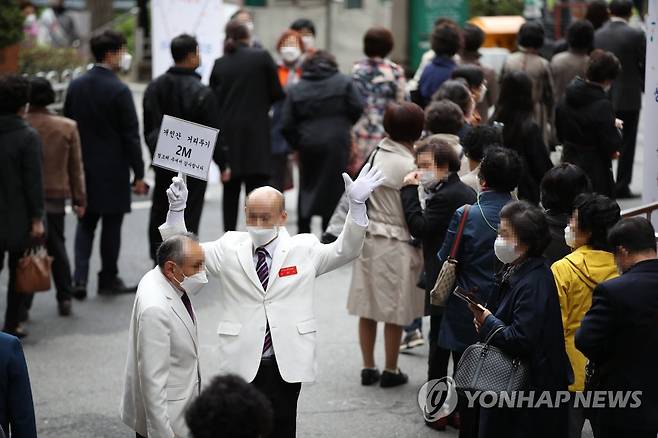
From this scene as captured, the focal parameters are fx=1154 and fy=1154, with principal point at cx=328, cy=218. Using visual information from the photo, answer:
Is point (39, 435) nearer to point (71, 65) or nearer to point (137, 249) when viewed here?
point (137, 249)

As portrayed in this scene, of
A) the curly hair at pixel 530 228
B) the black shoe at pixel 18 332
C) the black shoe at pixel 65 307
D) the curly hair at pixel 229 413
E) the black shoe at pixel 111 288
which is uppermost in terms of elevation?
the curly hair at pixel 229 413

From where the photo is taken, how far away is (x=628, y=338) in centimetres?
471

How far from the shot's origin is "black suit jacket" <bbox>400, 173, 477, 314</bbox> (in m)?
6.57

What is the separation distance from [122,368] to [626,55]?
6.39 metres

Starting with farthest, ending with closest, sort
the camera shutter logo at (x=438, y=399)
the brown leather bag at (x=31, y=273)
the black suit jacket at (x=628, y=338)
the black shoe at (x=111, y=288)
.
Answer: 1. the black shoe at (x=111, y=288)
2. the brown leather bag at (x=31, y=273)
3. the camera shutter logo at (x=438, y=399)
4. the black suit jacket at (x=628, y=338)

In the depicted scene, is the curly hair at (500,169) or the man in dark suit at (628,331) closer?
the man in dark suit at (628,331)

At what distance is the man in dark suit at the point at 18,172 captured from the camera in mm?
7953

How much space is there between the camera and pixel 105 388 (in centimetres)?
753

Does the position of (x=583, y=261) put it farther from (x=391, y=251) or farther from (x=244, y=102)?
(x=244, y=102)

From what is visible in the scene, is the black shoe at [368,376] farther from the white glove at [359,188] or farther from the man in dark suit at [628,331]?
the man in dark suit at [628,331]

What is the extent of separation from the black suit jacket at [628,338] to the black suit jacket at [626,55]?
7.29 metres

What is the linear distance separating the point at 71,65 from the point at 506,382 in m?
12.7

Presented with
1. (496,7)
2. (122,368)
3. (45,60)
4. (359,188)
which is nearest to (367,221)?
(359,188)
